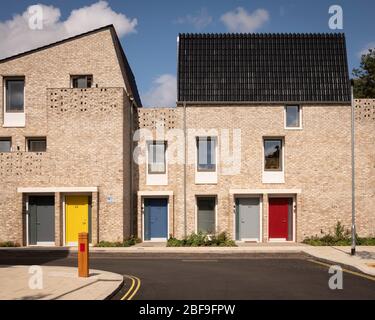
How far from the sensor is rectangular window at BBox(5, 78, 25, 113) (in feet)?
79.2

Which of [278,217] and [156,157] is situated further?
[156,157]

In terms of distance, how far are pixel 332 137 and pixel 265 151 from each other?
3679 millimetres

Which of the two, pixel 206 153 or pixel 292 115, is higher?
pixel 292 115

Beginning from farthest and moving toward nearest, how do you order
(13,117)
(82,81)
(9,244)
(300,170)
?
(82,81), (300,170), (13,117), (9,244)

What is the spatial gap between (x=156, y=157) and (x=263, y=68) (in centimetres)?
788

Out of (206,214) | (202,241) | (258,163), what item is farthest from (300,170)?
(202,241)

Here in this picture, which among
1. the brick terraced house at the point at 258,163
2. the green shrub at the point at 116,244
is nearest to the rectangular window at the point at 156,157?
the brick terraced house at the point at 258,163

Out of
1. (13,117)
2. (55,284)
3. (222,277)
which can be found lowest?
(222,277)

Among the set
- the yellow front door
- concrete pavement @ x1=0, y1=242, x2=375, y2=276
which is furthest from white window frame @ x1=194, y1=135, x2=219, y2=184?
the yellow front door

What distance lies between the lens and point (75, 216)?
22.5 m

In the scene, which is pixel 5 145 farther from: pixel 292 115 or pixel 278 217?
pixel 292 115

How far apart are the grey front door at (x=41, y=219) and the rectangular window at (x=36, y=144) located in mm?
2973

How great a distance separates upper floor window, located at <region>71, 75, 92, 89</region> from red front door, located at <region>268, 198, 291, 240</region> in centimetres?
1179

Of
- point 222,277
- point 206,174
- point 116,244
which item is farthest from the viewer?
point 206,174
